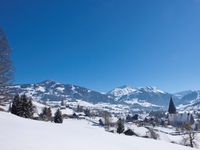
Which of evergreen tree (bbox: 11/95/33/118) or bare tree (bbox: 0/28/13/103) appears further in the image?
evergreen tree (bbox: 11/95/33/118)

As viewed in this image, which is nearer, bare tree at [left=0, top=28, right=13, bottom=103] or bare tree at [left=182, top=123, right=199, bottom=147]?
bare tree at [left=0, top=28, right=13, bottom=103]

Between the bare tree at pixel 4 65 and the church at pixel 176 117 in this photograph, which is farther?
the church at pixel 176 117

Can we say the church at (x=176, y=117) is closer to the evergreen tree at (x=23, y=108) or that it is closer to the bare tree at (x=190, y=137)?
the bare tree at (x=190, y=137)

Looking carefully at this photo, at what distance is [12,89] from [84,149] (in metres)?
15.7

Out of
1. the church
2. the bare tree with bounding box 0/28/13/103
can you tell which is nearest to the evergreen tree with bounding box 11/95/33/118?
the bare tree with bounding box 0/28/13/103

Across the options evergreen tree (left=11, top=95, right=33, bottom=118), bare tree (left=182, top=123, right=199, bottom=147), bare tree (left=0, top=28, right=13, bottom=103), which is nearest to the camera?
bare tree (left=0, top=28, right=13, bottom=103)

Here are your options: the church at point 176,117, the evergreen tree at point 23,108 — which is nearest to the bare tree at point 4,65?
the evergreen tree at point 23,108

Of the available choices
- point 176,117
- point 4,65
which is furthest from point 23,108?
point 176,117

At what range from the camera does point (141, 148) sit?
18.3 m

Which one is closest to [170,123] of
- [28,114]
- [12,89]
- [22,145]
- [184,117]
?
[184,117]

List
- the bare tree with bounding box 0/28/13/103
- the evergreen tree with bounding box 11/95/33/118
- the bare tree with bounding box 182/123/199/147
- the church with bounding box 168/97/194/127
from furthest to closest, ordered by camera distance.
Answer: the church with bounding box 168/97/194/127 → the evergreen tree with bounding box 11/95/33/118 → the bare tree with bounding box 182/123/199/147 → the bare tree with bounding box 0/28/13/103

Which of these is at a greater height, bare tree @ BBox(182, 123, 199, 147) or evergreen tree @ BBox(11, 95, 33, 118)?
evergreen tree @ BBox(11, 95, 33, 118)

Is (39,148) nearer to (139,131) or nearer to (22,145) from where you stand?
(22,145)

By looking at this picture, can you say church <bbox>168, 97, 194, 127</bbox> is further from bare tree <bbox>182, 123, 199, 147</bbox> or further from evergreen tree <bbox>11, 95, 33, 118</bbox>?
evergreen tree <bbox>11, 95, 33, 118</bbox>
